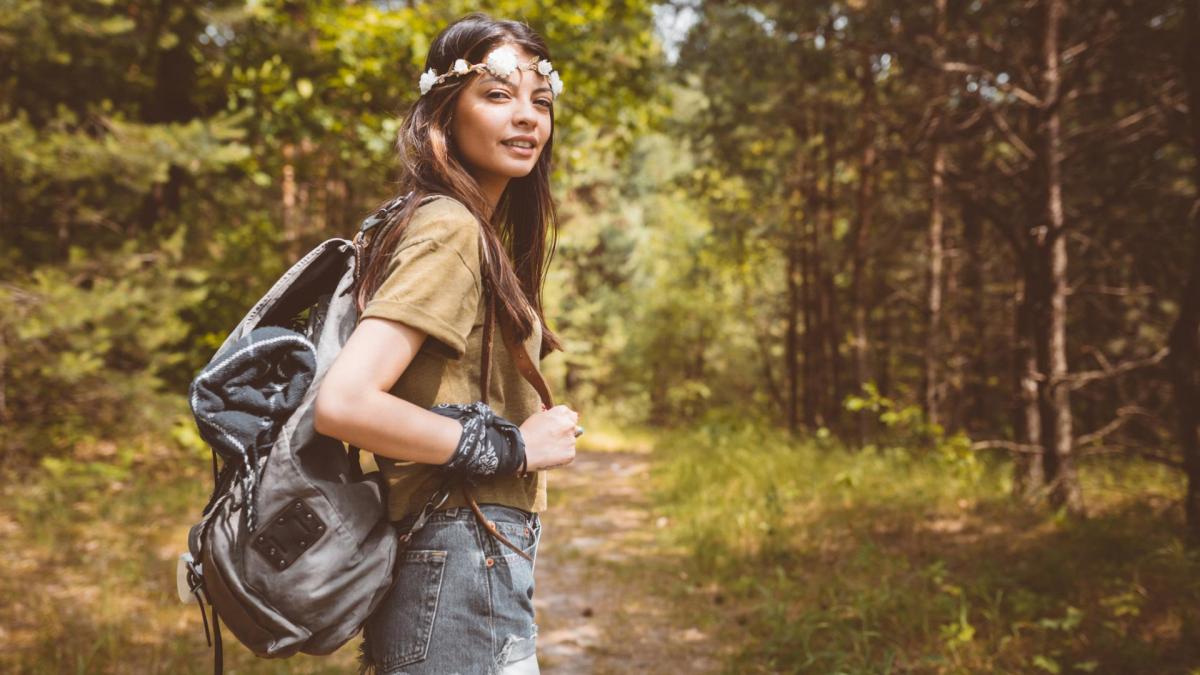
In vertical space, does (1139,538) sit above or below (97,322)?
below

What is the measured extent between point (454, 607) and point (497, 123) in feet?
3.54

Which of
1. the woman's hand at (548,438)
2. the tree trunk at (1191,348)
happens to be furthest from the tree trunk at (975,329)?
the woman's hand at (548,438)

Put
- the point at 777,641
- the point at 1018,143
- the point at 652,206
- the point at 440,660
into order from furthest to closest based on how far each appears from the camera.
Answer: the point at 652,206 < the point at 1018,143 < the point at 777,641 < the point at 440,660

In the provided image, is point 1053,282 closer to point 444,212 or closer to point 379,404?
point 444,212

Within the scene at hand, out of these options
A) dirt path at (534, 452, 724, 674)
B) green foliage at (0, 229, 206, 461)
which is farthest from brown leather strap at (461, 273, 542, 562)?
green foliage at (0, 229, 206, 461)

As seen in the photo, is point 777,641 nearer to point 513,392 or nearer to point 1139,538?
point 1139,538

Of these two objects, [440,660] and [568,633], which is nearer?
[440,660]

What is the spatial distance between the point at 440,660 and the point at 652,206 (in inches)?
1054

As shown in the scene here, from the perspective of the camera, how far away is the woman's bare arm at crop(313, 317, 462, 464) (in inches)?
54.1

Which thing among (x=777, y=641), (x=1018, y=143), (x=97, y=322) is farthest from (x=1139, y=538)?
(x=97, y=322)

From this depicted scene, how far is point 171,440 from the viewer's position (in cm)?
791

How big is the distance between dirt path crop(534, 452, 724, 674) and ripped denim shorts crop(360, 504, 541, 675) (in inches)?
121

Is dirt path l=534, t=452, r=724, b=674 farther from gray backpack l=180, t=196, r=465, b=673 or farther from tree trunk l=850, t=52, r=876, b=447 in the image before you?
tree trunk l=850, t=52, r=876, b=447

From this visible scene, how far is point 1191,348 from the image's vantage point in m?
4.23
